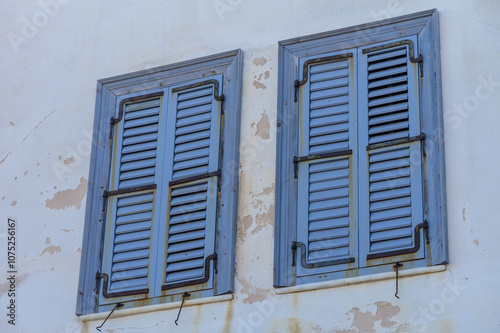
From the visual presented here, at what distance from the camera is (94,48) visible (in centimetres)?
960

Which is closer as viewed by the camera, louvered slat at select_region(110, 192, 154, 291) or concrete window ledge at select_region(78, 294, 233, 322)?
concrete window ledge at select_region(78, 294, 233, 322)

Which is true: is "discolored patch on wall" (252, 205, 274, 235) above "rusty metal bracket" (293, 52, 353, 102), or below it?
below

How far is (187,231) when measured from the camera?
8484 millimetres

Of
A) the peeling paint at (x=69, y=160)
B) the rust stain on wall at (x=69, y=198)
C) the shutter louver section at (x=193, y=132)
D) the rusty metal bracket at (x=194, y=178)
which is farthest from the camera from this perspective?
the peeling paint at (x=69, y=160)

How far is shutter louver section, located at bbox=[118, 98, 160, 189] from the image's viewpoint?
29.1 feet

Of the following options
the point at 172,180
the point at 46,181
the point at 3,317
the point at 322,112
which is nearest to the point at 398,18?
the point at 322,112

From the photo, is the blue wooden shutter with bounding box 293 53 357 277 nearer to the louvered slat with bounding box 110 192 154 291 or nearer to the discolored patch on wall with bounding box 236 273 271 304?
the discolored patch on wall with bounding box 236 273 271 304

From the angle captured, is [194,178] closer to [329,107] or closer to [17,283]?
[329,107]

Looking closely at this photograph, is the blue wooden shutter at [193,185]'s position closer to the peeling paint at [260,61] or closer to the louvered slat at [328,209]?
the peeling paint at [260,61]

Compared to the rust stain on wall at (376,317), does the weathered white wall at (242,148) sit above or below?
above

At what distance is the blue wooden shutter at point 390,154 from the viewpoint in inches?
309

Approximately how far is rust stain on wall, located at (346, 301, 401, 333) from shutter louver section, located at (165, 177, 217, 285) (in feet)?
3.82

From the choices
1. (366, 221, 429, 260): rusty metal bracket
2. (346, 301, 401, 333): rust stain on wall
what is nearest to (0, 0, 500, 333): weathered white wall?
(346, 301, 401, 333): rust stain on wall

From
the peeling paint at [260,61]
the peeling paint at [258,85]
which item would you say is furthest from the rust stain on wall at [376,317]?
the peeling paint at [260,61]
